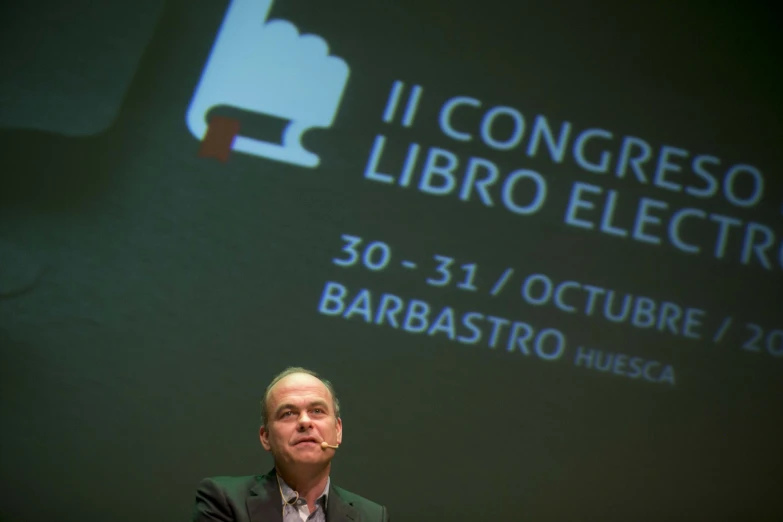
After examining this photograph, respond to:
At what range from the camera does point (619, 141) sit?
3385mm

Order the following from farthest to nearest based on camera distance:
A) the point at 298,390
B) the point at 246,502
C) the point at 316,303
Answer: the point at 316,303 < the point at 298,390 < the point at 246,502

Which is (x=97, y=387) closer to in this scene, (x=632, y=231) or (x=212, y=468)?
(x=212, y=468)

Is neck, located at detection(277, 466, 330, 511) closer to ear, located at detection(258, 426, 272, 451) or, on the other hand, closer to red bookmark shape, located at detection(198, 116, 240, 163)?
ear, located at detection(258, 426, 272, 451)

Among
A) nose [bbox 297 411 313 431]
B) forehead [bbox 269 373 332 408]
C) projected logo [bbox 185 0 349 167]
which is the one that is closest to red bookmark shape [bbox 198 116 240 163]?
projected logo [bbox 185 0 349 167]

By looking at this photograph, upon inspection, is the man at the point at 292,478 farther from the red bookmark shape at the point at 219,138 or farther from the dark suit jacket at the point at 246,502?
the red bookmark shape at the point at 219,138

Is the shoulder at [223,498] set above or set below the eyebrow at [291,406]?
below

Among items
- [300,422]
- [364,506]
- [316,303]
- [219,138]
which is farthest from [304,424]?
[219,138]

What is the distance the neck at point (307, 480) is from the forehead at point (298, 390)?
0.14 metres

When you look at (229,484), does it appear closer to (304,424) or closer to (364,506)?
(304,424)

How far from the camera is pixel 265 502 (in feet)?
5.62

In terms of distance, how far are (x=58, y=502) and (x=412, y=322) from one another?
4.81ft

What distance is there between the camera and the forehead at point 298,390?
1.80 m

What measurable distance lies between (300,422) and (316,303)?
147 centimetres

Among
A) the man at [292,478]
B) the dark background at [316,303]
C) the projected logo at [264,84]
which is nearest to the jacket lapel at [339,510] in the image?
the man at [292,478]
